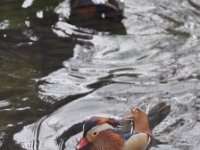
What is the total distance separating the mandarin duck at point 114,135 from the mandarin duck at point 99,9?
134 inches

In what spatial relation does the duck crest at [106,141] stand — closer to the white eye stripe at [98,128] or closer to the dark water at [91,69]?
the white eye stripe at [98,128]

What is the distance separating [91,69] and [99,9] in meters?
1.60

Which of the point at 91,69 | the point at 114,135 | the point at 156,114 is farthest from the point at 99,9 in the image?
the point at 114,135

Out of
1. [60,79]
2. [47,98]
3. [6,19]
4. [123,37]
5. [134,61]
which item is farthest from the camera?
[6,19]

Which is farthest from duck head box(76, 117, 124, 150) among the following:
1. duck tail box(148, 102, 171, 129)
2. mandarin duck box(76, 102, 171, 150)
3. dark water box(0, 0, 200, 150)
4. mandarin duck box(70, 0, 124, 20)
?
mandarin duck box(70, 0, 124, 20)

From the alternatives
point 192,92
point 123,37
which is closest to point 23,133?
point 192,92

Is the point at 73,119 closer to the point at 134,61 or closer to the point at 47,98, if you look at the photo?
the point at 47,98

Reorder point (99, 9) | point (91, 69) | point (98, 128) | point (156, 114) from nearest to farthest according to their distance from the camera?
1. point (98, 128)
2. point (156, 114)
3. point (91, 69)
4. point (99, 9)

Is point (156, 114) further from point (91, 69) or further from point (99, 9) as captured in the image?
point (99, 9)

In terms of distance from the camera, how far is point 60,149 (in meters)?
4.61

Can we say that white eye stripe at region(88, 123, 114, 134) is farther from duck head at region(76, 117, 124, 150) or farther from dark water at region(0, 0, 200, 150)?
dark water at region(0, 0, 200, 150)

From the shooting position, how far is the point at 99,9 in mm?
7578

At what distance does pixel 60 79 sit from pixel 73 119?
919mm

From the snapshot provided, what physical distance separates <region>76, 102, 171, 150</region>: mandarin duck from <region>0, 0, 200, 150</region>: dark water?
42cm
